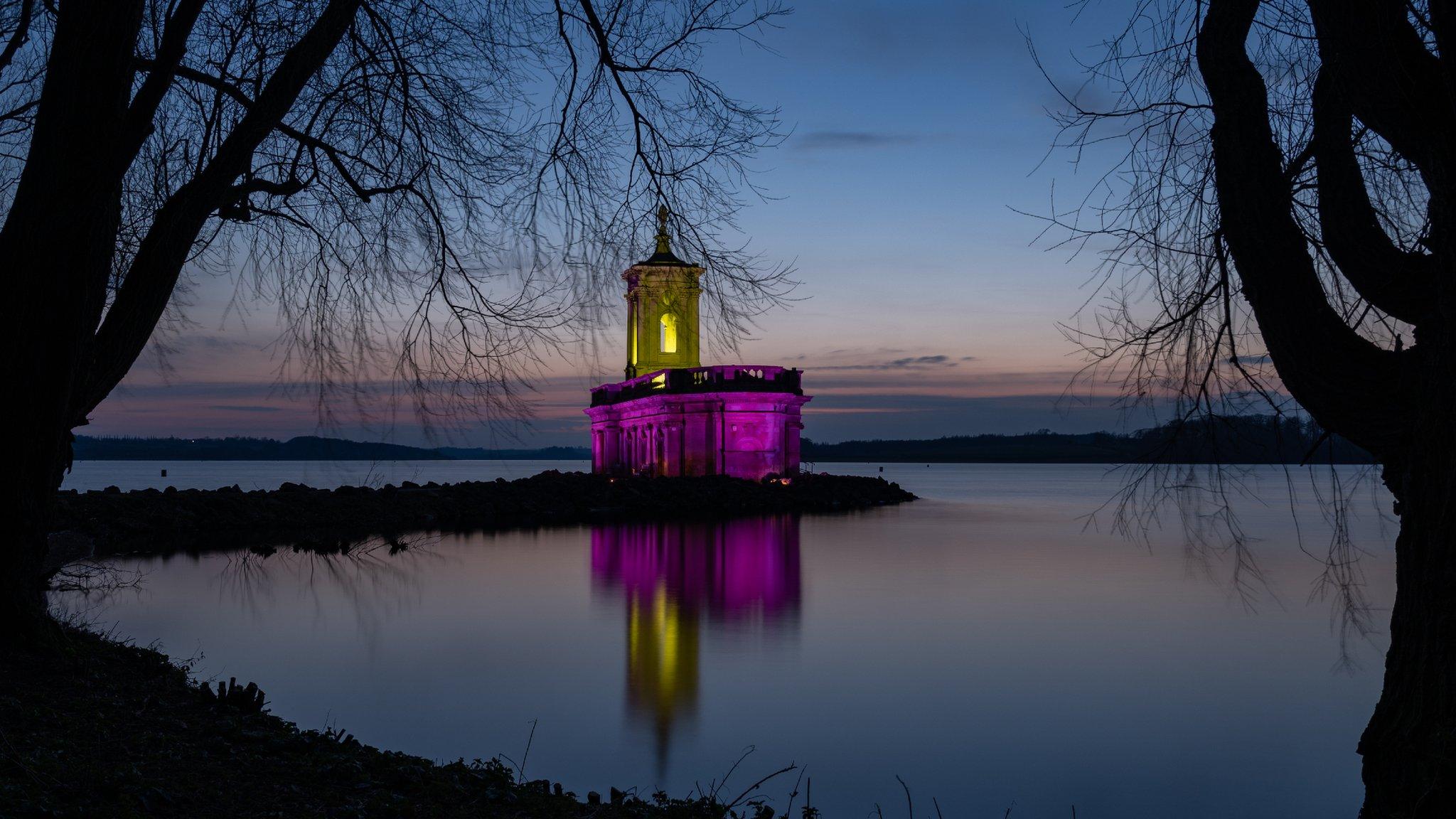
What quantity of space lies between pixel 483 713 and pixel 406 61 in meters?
6.60

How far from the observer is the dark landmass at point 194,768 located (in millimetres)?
4332

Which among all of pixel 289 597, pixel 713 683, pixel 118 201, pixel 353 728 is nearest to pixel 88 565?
pixel 289 597

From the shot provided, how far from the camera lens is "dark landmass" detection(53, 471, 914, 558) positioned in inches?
987

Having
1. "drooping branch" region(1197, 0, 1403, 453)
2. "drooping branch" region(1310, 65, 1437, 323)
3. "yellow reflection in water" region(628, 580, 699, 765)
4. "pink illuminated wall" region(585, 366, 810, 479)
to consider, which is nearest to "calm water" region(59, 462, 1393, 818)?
"yellow reflection in water" region(628, 580, 699, 765)

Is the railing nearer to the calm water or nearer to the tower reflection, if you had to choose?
the tower reflection

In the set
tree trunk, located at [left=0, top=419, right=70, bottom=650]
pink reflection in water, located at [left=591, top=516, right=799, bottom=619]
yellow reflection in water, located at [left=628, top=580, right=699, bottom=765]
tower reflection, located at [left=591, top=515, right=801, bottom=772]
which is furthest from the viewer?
pink reflection in water, located at [left=591, top=516, right=799, bottom=619]

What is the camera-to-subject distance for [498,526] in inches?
1342

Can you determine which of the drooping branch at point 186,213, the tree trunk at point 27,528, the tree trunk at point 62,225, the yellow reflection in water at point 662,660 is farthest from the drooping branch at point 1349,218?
the tree trunk at point 27,528

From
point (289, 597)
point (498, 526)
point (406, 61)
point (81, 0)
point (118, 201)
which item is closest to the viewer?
point (81, 0)

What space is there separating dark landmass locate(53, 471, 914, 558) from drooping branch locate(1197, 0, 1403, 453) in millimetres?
19111

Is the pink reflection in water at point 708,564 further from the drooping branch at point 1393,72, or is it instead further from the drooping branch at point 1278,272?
the drooping branch at point 1393,72

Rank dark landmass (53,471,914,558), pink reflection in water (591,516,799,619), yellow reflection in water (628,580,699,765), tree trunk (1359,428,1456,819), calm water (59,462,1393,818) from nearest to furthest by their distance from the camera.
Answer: tree trunk (1359,428,1456,819)
calm water (59,462,1393,818)
yellow reflection in water (628,580,699,765)
pink reflection in water (591,516,799,619)
dark landmass (53,471,914,558)

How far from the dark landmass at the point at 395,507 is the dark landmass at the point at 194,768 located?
1340 centimetres

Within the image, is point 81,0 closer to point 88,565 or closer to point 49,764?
point 49,764
